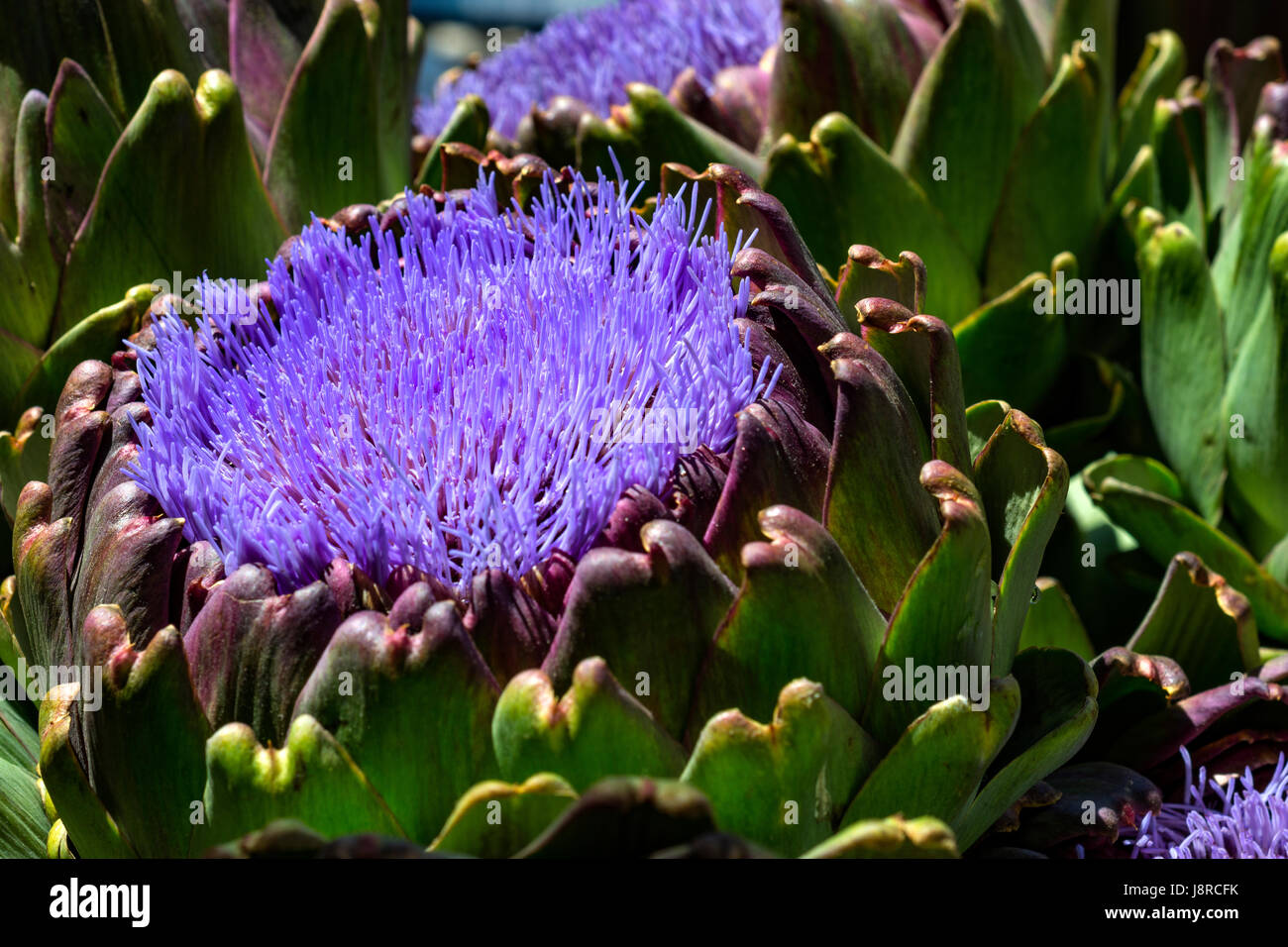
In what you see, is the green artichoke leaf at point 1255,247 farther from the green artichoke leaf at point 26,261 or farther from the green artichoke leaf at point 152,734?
the green artichoke leaf at point 26,261

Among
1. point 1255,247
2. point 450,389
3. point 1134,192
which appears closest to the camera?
point 450,389

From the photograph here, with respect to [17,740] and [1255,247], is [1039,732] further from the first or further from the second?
[17,740]

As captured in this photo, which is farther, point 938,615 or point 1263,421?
point 1263,421

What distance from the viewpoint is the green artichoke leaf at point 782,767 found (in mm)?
604

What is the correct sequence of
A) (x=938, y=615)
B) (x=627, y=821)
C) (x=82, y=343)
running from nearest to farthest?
(x=627, y=821)
(x=938, y=615)
(x=82, y=343)

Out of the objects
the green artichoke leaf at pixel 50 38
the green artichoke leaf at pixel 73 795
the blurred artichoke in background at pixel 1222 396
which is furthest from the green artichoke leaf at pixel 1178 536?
the green artichoke leaf at pixel 50 38

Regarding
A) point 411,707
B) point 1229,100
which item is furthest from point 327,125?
point 1229,100

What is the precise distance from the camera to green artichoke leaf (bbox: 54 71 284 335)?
880 mm

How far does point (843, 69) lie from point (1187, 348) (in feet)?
1.10

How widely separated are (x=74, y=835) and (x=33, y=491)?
0.20 meters

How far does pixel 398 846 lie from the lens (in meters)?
0.56

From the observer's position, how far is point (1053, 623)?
896 millimetres
